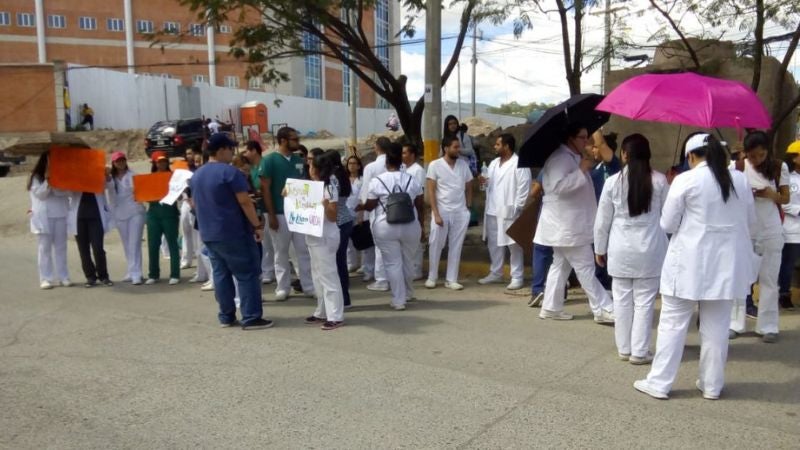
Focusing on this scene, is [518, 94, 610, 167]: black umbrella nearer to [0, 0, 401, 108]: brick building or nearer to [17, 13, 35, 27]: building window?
[0, 0, 401, 108]: brick building

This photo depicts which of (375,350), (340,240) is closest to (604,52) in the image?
(340,240)

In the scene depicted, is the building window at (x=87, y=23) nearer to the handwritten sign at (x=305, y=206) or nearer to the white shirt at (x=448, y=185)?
the white shirt at (x=448, y=185)

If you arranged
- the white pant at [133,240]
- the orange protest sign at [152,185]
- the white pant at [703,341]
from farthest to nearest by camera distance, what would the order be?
the white pant at [133,240] → the orange protest sign at [152,185] → the white pant at [703,341]

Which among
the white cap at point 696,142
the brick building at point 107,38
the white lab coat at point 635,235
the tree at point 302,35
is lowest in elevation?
the white lab coat at point 635,235

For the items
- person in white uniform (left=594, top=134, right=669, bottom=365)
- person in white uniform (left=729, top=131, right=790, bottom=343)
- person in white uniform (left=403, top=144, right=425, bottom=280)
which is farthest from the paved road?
person in white uniform (left=403, top=144, right=425, bottom=280)

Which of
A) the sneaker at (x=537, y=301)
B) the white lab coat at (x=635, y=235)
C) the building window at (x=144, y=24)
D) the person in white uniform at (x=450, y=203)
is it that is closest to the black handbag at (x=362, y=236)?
the person in white uniform at (x=450, y=203)

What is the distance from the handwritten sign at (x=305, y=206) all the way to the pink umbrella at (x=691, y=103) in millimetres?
2640

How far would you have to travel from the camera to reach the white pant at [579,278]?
653 centimetres

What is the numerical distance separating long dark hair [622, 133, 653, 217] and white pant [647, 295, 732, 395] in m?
0.80

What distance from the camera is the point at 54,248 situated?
9305 mm

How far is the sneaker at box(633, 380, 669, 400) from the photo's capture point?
15.6 ft

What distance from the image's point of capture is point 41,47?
58.1m

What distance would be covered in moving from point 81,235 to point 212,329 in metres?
3.38

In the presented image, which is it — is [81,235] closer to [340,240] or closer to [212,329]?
[212,329]
